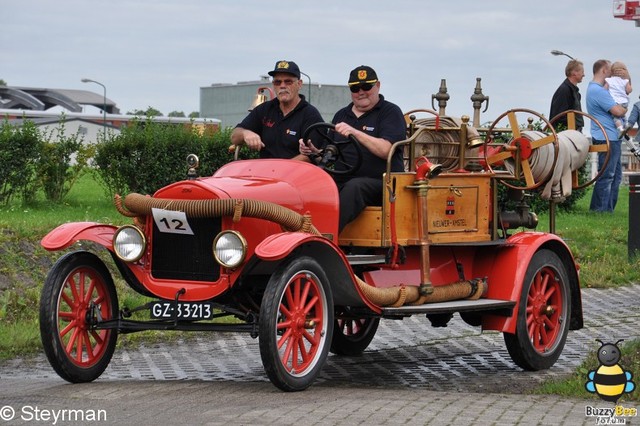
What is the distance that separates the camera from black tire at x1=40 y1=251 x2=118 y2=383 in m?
8.80

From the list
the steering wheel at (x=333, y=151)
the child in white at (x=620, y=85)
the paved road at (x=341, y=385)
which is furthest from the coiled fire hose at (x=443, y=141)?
the child in white at (x=620, y=85)

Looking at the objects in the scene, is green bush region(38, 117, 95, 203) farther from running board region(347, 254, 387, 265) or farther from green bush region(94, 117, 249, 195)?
running board region(347, 254, 387, 265)

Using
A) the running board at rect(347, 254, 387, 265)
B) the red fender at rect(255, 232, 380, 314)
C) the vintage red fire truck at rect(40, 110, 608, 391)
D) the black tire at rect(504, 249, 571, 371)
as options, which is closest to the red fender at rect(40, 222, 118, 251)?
the vintage red fire truck at rect(40, 110, 608, 391)

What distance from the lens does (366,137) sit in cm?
981

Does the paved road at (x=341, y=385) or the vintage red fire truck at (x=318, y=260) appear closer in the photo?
the paved road at (x=341, y=385)

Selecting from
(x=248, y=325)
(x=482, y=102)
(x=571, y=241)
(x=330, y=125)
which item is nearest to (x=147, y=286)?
(x=248, y=325)

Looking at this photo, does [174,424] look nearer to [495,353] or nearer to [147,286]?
[147,286]

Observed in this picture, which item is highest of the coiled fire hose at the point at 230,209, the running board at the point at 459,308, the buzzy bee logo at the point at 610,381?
the coiled fire hose at the point at 230,209

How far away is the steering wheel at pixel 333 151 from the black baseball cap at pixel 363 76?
419 mm

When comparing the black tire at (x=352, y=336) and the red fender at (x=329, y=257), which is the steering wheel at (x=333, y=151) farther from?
the black tire at (x=352, y=336)

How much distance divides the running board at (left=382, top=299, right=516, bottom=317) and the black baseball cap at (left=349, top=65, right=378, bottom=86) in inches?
68.8

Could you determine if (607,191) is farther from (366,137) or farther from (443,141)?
(366,137)

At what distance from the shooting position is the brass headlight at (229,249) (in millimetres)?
8695

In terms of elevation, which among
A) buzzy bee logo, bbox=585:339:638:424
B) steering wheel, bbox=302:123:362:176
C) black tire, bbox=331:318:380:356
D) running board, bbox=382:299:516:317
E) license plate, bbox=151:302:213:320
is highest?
steering wheel, bbox=302:123:362:176
